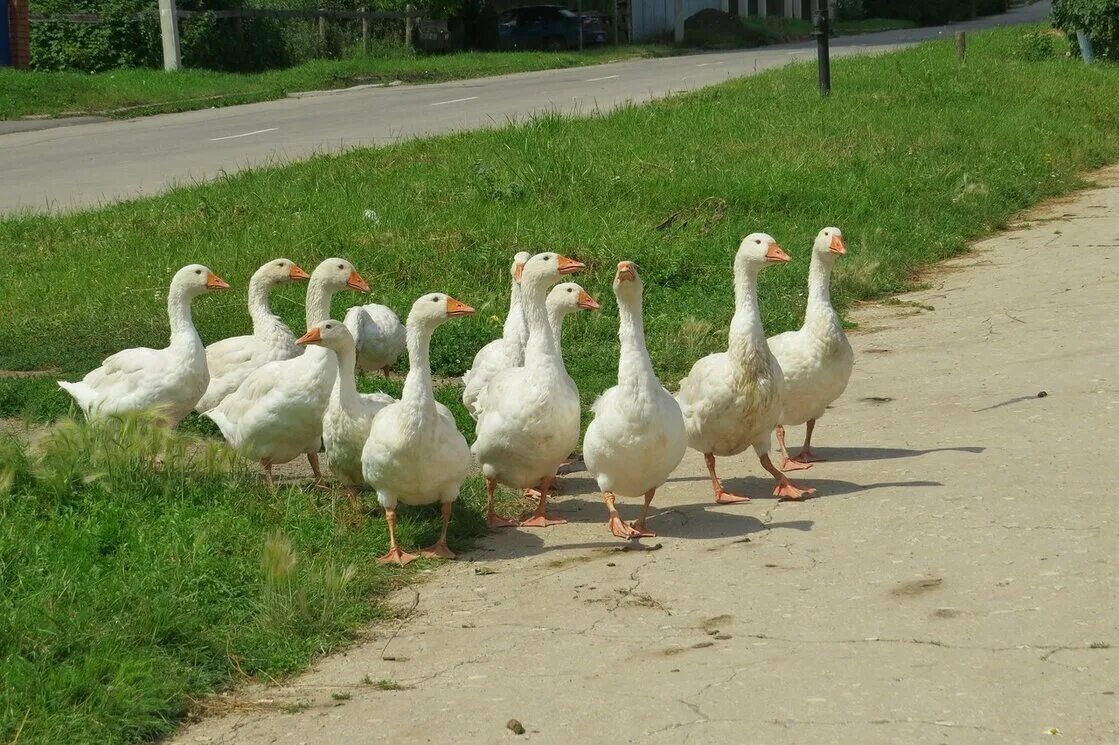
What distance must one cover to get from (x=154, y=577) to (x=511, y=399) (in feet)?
6.71

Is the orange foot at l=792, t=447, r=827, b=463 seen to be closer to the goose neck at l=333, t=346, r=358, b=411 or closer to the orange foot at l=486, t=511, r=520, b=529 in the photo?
the orange foot at l=486, t=511, r=520, b=529

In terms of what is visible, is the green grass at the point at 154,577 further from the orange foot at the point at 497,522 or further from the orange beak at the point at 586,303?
the orange beak at the point at 586,303

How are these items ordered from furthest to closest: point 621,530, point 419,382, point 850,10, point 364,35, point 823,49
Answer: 1. point 850,10
2. point 364,35
3. point 823,49
4. point 621,530
5. point 419,382

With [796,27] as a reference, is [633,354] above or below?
below

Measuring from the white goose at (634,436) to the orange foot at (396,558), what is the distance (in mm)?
997

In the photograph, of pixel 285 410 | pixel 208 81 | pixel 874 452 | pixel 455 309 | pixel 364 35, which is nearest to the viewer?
pixel 455 309

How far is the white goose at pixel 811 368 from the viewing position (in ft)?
26.3

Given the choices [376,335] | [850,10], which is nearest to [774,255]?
[376,335]

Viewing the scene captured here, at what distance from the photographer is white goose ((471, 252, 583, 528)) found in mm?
7098

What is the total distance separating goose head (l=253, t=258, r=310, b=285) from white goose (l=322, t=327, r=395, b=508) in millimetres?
2062

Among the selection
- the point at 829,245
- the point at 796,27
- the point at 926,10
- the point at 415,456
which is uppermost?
the point at 926,10

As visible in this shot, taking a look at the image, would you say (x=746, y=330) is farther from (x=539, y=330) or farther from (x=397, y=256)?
(x=397, y=256)

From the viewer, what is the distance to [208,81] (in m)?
30.7

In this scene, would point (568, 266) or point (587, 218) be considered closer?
point (568, 266)
